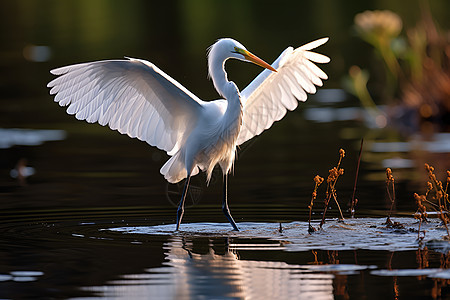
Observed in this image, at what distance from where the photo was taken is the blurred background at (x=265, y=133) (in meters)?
11.1

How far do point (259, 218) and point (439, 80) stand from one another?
8.14 meters

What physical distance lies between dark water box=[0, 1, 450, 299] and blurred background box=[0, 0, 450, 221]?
44mm

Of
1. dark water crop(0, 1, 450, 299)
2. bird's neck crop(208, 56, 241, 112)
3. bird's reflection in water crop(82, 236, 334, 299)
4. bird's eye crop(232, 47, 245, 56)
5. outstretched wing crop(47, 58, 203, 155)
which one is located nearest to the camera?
bird's reflection in water crop(82, 236, 334, 299)

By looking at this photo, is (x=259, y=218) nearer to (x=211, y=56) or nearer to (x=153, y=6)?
(x=211, y=56)

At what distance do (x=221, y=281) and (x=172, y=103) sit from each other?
9.17 feet

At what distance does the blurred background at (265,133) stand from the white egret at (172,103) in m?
0.99

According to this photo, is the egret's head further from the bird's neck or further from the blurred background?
the blurred background

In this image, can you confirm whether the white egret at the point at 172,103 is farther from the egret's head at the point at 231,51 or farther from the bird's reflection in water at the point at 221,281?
the bird's reflection in water at the point at 221,281

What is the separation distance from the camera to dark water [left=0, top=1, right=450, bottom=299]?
6555 mm

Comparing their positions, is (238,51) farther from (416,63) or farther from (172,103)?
(416,63)

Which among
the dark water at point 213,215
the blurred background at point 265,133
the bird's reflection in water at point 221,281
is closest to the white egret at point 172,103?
the dark water at point 213,215

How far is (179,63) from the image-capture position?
25625 mm

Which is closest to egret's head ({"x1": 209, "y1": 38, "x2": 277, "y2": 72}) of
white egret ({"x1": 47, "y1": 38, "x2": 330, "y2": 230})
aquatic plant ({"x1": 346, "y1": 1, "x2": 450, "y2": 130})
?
white egret ({"x1": 47, "y1": 38, "x2": 330, "y2": 230})

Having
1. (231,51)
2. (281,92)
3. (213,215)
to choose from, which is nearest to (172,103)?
(231,51)
